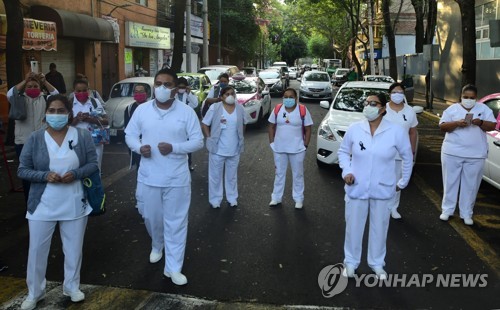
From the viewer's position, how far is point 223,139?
6.85 m

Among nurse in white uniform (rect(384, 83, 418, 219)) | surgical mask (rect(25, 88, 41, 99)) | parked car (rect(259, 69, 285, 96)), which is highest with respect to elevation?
parked car (rect(259, 69, 285, 96))

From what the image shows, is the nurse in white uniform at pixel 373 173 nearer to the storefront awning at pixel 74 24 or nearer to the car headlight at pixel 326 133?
the car headlight at pixel 326 133

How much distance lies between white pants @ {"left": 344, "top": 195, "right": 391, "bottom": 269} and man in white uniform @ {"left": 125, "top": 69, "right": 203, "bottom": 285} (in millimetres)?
1549

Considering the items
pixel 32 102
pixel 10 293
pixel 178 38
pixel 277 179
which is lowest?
pixel 10 293

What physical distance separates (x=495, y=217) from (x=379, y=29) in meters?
46.7

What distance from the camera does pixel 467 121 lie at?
6008mm

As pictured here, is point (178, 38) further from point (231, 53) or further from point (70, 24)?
point (231, 53)

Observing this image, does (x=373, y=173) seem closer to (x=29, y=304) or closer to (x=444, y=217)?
(x=444, y=217)

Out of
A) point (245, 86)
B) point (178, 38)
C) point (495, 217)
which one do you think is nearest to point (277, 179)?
point (495, 217)

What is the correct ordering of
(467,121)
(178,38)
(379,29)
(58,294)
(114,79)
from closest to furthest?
(58,294) < (467,121) < (178,38) < (114,79) < (379,29)

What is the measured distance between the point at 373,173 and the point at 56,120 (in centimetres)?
274

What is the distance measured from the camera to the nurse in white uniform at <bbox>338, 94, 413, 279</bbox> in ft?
14.4

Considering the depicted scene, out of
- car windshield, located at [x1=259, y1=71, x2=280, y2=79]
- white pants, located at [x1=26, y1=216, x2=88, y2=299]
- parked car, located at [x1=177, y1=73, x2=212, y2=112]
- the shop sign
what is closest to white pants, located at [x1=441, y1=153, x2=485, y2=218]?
white pants, located at [x1=26, y1=216, x2=88, y2=299]

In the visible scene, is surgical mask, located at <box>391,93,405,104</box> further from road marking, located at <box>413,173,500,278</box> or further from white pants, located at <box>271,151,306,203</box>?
road marking, located at <box>413,173,500,278</box>
